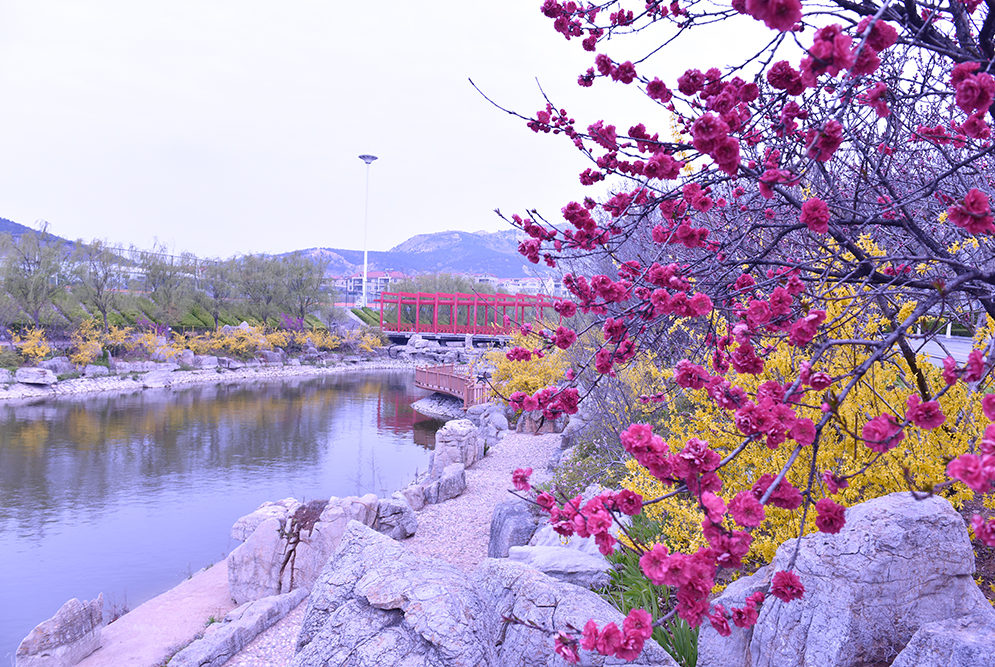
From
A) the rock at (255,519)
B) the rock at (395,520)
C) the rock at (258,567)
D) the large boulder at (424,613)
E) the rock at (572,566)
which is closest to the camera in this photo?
the large boulder at (424,613)

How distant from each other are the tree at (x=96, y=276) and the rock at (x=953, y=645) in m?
34.3

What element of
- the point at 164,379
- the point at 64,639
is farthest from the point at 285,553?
the point at 164,379

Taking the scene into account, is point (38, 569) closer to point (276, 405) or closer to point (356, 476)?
point (356, 476)

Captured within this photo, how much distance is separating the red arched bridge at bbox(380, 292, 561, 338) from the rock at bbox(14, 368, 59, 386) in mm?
25248

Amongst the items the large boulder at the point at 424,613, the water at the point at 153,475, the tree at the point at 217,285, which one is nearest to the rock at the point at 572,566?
the large boulder at the point at 424,613

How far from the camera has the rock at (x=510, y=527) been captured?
6766 mm

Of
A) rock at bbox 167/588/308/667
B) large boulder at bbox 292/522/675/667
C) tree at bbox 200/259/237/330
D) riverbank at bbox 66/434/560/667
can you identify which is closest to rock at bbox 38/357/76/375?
tree at bbox 200/259/237/330

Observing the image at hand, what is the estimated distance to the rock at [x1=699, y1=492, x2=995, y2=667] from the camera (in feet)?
9.27

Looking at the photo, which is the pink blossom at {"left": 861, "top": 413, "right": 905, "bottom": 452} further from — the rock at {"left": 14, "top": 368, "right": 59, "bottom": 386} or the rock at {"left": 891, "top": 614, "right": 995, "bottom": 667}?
the rock at {"left": 14, "top": 368, "right": 59, "bottom": 386}

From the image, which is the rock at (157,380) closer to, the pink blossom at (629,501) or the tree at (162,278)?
the tree at (162,278)

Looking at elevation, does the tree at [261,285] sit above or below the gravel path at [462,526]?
above

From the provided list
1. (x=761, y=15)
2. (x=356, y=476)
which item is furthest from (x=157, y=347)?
(x=761, y=15)

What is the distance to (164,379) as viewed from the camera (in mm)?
27578

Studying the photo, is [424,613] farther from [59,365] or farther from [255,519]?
[59,365]
